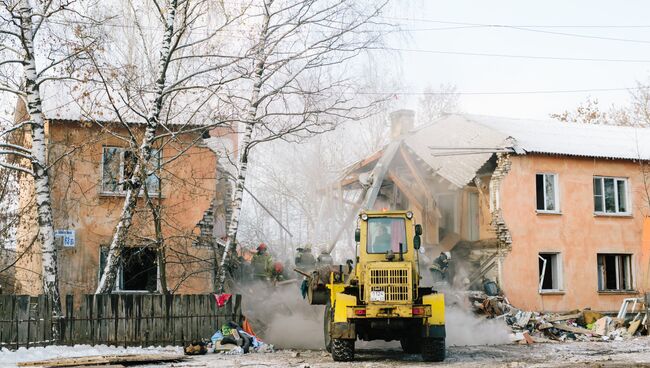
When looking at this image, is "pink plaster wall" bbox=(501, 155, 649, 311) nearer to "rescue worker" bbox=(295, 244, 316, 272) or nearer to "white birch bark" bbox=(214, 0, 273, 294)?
"rescue worker" bbox=(295, 244, 316, 272)

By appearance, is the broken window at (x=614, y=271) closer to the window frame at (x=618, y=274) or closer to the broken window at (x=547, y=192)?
the window frame at (x=618, y=274)

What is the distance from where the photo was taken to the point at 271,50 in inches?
719

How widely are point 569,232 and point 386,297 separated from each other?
14.3 m

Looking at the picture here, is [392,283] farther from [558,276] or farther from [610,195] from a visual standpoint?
[610,195]

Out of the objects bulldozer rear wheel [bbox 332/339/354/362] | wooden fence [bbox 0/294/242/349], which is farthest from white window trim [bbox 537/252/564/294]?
bulldozer rear wheel [bbox 332/339/354/362]

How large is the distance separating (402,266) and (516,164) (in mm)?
12471

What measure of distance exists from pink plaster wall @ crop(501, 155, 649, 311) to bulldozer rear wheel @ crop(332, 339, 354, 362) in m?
11.6

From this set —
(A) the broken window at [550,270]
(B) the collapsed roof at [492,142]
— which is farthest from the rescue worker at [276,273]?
(A) the broken window at [550,270]

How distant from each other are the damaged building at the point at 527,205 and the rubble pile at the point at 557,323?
52.7 inches

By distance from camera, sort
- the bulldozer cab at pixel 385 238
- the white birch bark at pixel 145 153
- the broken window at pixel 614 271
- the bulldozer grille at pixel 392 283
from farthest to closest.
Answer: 1. the broken window at pixel 614 271
2. the white birch bark at pixel 145 153
3. the bulldozer cab at pixel 385 238
4. the bulldozer grille at pixel 392 283

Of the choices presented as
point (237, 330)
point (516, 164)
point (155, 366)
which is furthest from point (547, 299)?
point (155, 366)

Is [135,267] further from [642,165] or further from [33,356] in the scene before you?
[642,165]

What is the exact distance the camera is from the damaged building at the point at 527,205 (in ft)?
82.2

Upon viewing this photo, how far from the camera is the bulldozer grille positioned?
14.1 metres
